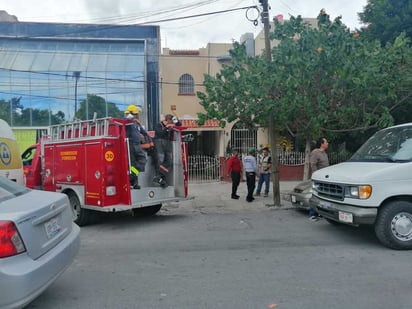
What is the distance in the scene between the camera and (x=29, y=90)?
21.3 meters

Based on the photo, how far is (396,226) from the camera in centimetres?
605

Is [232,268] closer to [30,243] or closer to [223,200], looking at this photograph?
[30,243]

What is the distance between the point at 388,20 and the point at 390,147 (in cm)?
1042

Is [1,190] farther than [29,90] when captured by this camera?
No

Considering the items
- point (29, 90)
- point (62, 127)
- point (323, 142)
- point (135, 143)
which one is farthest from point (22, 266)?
point (29, 90)

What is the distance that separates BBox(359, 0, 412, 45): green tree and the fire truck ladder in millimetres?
11455

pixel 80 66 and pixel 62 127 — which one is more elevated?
pixel 80 66

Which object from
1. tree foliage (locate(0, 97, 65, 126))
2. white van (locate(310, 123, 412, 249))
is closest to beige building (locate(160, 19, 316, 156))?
tree foliage (locate(0, 97, 65, 126))

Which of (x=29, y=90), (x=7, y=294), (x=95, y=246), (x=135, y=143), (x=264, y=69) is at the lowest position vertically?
(x=95, y=246)

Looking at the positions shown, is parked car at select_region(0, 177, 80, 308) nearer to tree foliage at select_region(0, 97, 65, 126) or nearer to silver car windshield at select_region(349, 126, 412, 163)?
silver car windshield at select_region(349, 126, 412, 163)

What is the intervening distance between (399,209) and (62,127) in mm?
7307

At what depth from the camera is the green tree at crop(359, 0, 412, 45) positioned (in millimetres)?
14820

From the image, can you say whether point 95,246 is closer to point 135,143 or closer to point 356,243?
point 135,143

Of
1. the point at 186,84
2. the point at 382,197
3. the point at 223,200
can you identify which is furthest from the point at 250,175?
the point at 186,84
